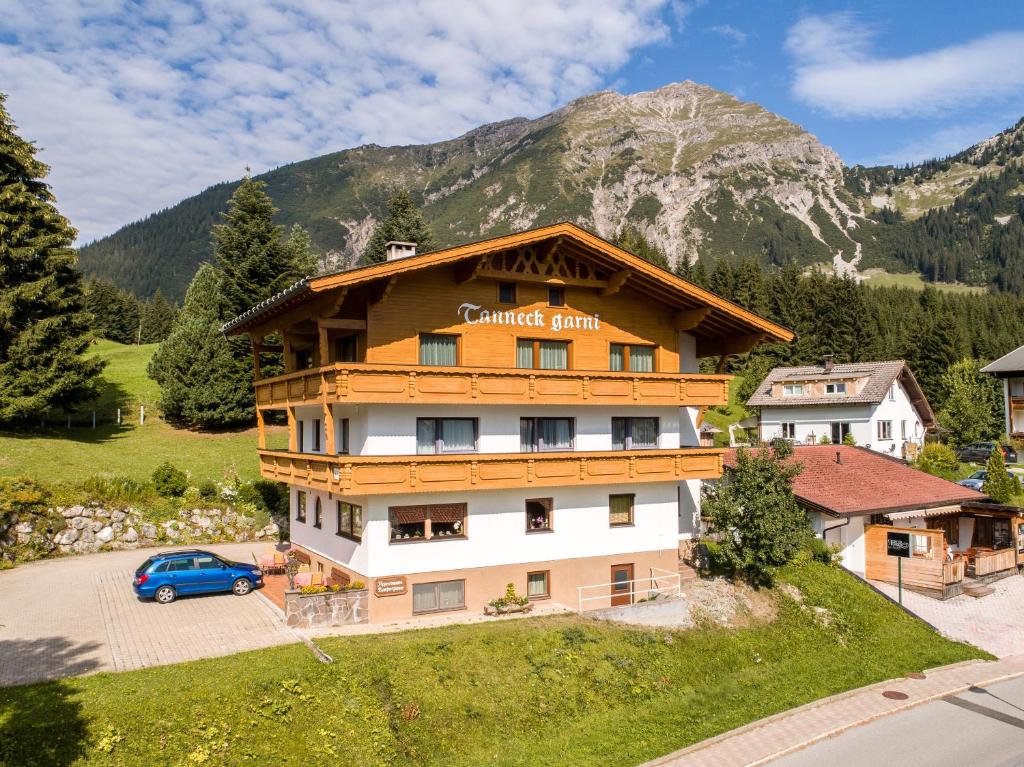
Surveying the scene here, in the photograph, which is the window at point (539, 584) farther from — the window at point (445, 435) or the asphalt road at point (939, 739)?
the asphalt road at point (939, 739)

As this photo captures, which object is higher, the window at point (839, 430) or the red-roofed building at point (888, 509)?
the window at point (839, 430)

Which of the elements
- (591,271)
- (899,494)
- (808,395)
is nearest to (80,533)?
(591,271)

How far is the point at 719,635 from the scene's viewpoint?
24.3 m

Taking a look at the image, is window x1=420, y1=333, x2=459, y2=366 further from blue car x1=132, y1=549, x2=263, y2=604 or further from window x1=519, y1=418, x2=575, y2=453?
blue car x1=132, y1=549, x2=263, y2=604

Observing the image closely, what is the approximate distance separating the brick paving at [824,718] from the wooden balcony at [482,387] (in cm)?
1078

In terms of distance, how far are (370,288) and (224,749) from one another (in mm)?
13281

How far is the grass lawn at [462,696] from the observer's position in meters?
15.0

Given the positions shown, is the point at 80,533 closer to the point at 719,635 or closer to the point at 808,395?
the point at 719,635

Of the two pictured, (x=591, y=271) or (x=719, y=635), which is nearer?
(x=719, y=635)

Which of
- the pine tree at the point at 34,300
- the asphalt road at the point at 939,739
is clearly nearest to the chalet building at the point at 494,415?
the asphalt road at the point at 939,739

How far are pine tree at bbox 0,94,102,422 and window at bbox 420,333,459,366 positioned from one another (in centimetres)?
2514

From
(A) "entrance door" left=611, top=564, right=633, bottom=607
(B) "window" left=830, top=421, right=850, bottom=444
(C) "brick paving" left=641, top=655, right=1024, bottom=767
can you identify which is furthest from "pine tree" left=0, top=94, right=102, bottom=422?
(B) "window" left=830, top=421, right=850, bottom=444

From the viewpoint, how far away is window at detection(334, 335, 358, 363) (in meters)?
25.3

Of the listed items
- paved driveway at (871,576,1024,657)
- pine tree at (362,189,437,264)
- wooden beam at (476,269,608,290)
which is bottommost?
paved driveway at (871,576,1024,657)
